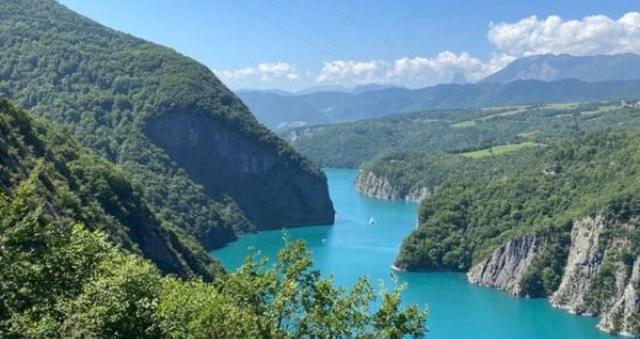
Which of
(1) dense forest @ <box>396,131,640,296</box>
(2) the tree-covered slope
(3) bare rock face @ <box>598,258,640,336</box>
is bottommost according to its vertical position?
(3) bare rock face @ <box>598,258,640,336</box>

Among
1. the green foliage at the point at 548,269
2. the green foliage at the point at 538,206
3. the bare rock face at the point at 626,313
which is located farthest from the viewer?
the green foliage at the point at 538,206

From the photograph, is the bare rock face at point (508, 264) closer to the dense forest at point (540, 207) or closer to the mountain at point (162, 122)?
the dense forest at point (540, 207)

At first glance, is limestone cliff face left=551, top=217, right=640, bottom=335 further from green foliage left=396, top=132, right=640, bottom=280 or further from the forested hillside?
green foliage left=396, top=132, right=640, bottom=280

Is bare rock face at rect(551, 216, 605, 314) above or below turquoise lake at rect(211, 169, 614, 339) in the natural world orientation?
above

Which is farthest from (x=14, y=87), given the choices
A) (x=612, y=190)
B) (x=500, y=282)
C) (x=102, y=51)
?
(x=612, y=190)

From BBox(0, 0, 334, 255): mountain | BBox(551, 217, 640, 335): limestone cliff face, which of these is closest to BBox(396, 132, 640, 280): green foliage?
BBox(551, 217, 640, 335): limestone cliff face

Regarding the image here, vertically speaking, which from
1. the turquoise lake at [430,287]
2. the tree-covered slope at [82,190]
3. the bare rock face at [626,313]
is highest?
the tree-covered slope at [82,190]

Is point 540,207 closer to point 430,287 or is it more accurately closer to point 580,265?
point 580,265

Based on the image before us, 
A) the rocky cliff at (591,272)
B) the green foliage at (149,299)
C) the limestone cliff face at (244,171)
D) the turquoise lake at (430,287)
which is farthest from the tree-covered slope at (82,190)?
the limestone cliff face at (244,171)

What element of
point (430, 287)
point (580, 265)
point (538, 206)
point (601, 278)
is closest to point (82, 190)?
point (430, 287)
